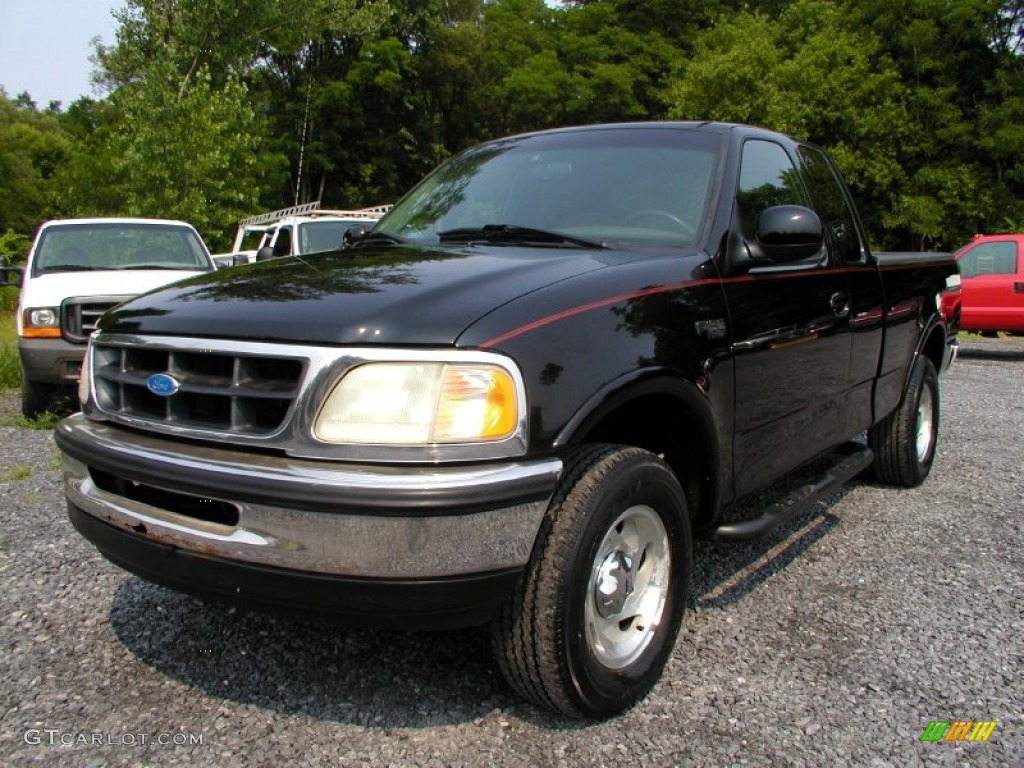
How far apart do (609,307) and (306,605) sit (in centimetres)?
116

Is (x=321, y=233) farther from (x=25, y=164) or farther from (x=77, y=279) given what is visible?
(x=25, y=164)

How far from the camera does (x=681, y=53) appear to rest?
1455 inches

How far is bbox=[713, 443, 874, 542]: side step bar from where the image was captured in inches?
125

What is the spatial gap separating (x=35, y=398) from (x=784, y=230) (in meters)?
6.46

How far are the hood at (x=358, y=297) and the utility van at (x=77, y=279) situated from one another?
3.78 metres

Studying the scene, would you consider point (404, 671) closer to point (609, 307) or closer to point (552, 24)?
point (609, 307)

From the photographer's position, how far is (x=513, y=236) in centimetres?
332

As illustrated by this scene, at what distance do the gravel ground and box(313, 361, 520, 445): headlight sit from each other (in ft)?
1.95

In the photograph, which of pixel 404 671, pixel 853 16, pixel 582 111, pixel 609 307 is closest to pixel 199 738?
pixel 404 671

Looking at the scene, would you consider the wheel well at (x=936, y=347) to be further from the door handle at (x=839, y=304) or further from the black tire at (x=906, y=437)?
the door handle at (x=839, y=304)

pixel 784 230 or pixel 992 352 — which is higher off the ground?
pixel 784 230

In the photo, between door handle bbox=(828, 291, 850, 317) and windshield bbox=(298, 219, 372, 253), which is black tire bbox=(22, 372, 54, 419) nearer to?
windshield bbox=(298, 219, 372, 253)

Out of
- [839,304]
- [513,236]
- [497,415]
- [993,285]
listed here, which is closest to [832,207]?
[839,304]

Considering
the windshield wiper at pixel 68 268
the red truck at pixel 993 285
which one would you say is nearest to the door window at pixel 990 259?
the red truck at pixel 993 285
